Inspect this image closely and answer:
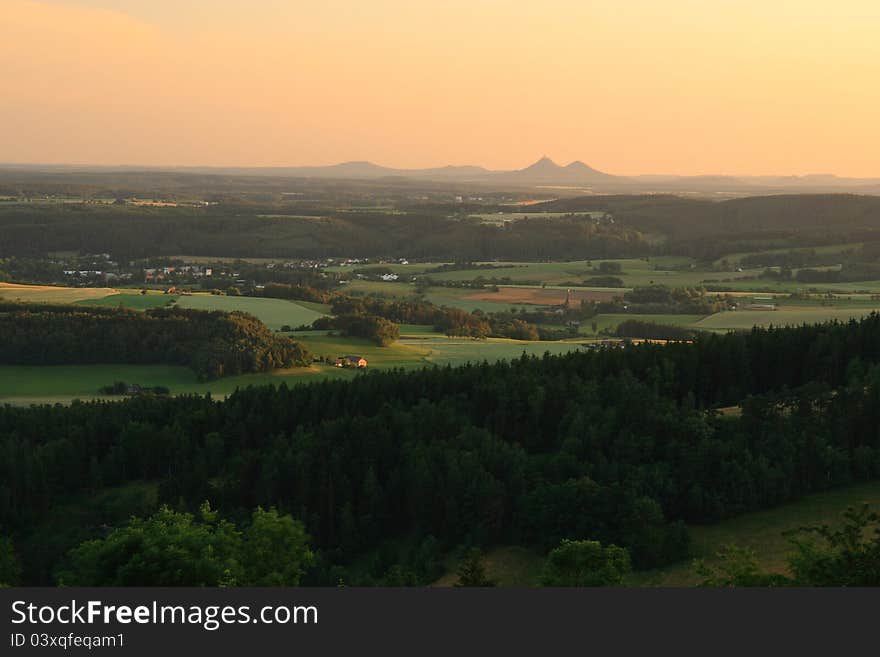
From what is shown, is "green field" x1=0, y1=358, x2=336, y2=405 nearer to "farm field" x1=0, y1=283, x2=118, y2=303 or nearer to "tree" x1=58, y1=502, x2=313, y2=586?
"farm field" x1=0, y1=283, x2=118, y2=303

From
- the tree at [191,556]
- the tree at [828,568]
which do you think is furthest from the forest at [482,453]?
the tree at [828,568]

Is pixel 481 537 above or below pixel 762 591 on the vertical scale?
below

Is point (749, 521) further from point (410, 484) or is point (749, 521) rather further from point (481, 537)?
point (410, 484)

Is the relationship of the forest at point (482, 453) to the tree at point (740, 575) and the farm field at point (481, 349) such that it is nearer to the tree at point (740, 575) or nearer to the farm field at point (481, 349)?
the tree at point (740, 575)

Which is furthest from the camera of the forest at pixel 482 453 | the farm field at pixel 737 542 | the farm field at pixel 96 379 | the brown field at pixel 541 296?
the brown field at pixel 541 296

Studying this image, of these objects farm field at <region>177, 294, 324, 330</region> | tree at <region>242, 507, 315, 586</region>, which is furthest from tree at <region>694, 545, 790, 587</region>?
farm field at <region>177, 294, 324, 330</region>

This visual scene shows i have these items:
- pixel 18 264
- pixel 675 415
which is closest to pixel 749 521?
pixel 675 415

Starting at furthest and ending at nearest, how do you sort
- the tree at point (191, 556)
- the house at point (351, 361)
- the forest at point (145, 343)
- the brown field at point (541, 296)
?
the brown field at point (541, 296) < the house at point (351, 361) < the forest at point (145, 343) < the tree at point (191, 556)
